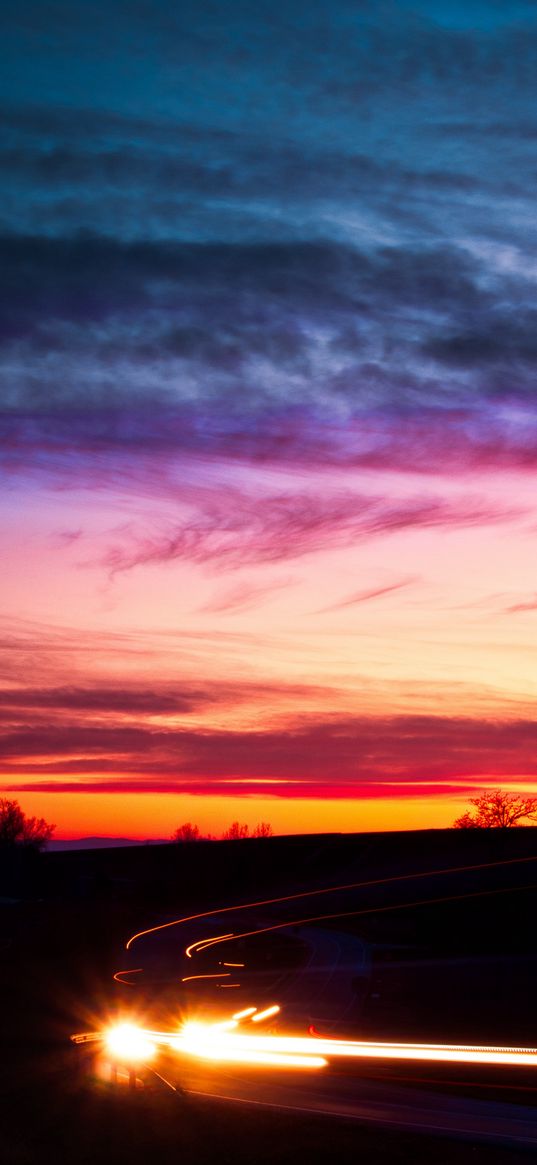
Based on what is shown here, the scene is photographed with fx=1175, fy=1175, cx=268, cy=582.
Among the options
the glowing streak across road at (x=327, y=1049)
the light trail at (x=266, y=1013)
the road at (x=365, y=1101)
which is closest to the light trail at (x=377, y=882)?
the light trail at (x=266, y=1013)

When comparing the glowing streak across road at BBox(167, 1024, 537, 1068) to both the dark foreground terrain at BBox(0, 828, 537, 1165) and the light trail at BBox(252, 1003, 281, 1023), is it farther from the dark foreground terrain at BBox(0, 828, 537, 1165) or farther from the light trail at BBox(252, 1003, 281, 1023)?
the light trail at BBox(252, 1003, 281, 1023)

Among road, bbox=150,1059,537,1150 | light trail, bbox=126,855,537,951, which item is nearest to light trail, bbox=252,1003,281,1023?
road, bbox=150,1059,537,1150

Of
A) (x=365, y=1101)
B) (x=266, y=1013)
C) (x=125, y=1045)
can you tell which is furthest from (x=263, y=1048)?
(x=365, y=1101)

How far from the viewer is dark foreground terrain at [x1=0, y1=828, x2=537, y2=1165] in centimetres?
1196

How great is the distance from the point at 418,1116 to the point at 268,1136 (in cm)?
163

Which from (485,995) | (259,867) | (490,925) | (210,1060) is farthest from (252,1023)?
(259,867)

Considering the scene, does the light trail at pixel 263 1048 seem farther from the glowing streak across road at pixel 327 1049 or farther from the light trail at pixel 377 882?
the light trail at pixel 377 882

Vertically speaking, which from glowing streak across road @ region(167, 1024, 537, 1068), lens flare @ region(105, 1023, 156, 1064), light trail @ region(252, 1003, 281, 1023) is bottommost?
lens flare @ region(105, 1023, 156, 1064)

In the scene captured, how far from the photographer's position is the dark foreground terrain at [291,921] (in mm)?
11961

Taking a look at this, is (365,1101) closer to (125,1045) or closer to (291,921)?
(125,1045)

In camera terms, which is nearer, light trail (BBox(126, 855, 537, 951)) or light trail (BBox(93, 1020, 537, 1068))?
light trail (BBox(93, 1020, 537, 1068))

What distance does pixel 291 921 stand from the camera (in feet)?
82.3

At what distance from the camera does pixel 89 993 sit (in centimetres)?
3027

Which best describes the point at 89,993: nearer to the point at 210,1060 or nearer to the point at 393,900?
the point at 393,900
